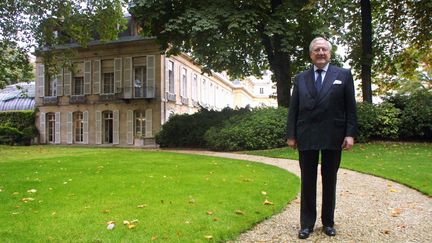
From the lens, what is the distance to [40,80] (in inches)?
1216

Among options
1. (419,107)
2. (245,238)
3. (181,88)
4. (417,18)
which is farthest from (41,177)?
(181,88)

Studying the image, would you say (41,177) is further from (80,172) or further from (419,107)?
(419,107)

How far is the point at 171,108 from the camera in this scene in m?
29.0

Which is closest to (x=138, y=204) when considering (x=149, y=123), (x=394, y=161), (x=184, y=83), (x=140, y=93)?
(x=394, y=161)

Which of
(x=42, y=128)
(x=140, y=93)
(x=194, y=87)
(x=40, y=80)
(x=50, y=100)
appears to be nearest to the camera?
(x=140, y=93)

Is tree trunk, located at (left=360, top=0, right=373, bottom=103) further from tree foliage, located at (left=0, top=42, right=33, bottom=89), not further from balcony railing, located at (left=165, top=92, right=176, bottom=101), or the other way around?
tree foliage, located at (left=0, top=42, right=33, bottom=89)

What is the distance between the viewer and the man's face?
12.2 ft

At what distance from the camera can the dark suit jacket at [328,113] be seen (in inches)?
145

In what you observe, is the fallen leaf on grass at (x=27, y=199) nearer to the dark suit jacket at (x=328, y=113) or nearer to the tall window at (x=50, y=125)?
the dark suit jacket at (x=328, y=113)

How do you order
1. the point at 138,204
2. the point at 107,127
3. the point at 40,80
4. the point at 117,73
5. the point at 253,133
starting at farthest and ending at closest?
the point at 40,80
the point at 107,127
the point at 117,73
the point at 253,133
the point at 138,204

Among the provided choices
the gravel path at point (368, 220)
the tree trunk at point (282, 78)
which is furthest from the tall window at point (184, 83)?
the gravel path at point (368, 220)

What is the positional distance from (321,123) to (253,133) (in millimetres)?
12304

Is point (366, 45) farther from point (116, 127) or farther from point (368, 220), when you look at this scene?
point (116, 127)

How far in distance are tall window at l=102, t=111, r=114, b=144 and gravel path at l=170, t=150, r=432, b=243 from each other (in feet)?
79.5
